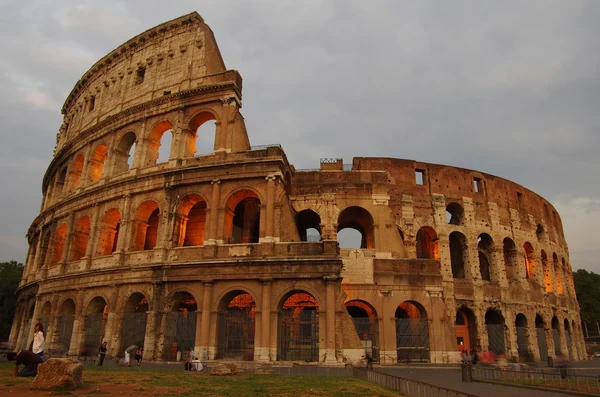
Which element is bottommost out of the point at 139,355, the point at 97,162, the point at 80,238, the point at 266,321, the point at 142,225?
the point at 139,355

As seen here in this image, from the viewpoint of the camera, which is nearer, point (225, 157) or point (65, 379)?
point (65, 379)

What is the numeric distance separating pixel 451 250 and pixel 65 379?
78.1 feet

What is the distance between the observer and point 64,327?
21094 mm

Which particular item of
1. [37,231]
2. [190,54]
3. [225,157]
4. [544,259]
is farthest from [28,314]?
[544,259]

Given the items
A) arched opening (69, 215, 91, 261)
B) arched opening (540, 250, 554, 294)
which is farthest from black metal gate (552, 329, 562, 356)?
arched opening (69, 215, 91, 261)

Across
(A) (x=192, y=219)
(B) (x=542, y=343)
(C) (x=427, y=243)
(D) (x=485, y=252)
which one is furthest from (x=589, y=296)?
(A) (x=192, y=219)

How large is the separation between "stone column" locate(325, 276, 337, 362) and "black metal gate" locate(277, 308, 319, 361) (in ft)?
1.97

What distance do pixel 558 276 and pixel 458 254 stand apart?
10640 mm

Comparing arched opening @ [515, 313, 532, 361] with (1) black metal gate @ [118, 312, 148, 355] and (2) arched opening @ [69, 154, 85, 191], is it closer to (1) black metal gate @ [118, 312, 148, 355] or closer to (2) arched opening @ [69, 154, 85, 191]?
(1) black metal gate @ [118, 312, 148, 355]

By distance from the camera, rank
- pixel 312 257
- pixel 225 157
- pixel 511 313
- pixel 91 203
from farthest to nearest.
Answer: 1. pixel 511 313
2. pixel 91 203
3. pixel 225 157
4. pixel 312 257

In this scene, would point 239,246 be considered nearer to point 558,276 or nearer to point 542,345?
point 542,345

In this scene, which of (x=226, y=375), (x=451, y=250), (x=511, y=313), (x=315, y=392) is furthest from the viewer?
(x=451, y=250)

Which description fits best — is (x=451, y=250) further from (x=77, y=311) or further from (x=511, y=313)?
(x=77, y=311)

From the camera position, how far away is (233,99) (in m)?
20.4
